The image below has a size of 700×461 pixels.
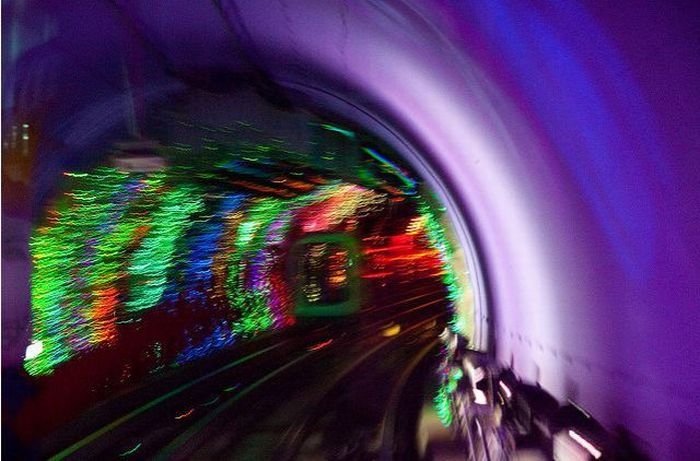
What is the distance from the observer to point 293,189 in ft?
18.2

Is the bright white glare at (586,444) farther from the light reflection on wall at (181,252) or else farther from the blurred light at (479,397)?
the light reflection on wall at (181,252)

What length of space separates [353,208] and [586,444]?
2.59 meters

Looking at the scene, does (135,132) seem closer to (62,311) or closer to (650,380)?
(62,311)

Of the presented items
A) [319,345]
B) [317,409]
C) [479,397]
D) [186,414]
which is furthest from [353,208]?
[186,414]

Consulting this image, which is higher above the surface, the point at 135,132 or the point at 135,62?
the point at 135,62

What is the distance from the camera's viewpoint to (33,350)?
160 inches

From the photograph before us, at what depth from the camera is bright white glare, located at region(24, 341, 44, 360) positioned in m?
4.00

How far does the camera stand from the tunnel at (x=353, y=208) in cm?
257

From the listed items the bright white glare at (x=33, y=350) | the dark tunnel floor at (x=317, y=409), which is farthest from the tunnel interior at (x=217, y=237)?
the dark tunnel floor at (x=317, y=409)

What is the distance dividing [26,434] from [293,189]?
2740mm

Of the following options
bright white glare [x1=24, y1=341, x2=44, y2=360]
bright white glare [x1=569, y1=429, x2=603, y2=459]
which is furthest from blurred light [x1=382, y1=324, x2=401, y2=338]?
bright white glare [x1=24, y1=341, x2=44, y2=360]

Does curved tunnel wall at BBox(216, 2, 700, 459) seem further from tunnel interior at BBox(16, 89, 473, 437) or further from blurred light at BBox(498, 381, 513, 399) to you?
tunnel interior at BBox(16, 89, 473, 437)

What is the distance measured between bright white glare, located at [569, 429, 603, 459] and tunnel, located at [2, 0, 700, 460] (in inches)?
0.4

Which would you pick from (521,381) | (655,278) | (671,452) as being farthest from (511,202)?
(671,452)
